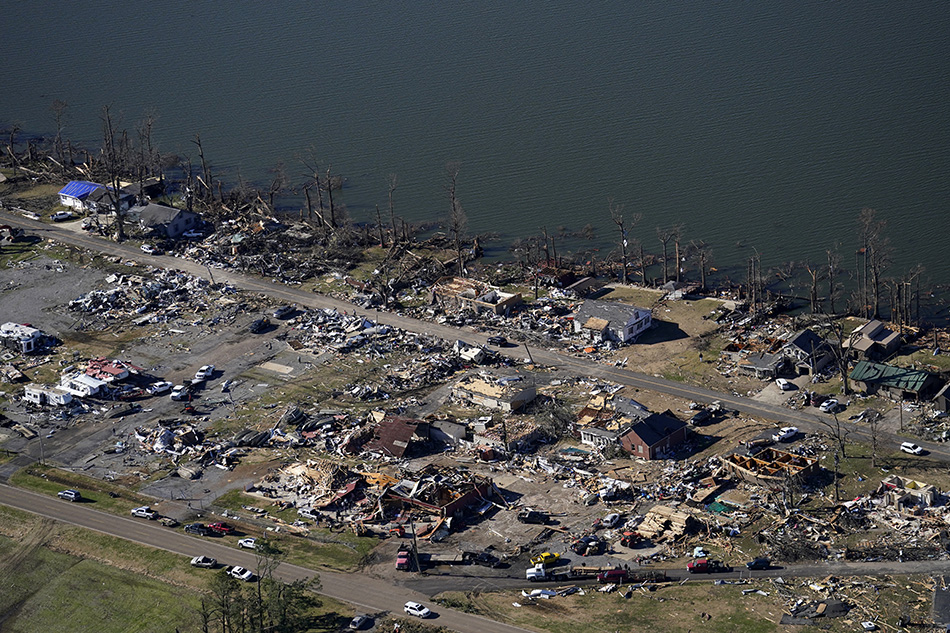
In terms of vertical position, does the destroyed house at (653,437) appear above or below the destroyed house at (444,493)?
above

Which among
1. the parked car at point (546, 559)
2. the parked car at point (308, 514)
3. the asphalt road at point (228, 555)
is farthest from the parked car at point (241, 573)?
the parked car at point (546, 559)

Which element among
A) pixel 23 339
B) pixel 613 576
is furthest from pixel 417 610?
pixel 23 339

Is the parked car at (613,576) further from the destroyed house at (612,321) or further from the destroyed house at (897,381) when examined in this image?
the destroyed house at (612,321)

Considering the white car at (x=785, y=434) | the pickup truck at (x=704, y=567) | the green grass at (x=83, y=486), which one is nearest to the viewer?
the pickup truck at (x=704, y=567)

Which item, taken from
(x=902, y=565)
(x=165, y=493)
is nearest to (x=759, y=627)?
(x=902, y=565)

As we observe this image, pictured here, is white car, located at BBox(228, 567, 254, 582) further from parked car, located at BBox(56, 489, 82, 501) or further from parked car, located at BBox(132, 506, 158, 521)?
parked car, located at BBox(56, 489, 82, 501)
